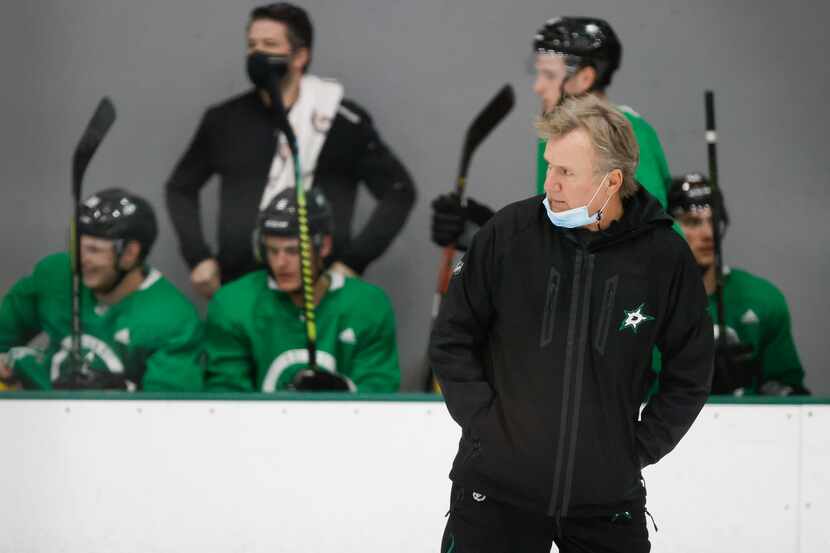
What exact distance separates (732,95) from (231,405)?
4.73 ft

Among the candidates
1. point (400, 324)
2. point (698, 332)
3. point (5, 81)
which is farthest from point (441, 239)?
point (698, 332)

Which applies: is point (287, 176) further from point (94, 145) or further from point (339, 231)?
point (94, 145)

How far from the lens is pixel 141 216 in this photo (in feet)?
9.17

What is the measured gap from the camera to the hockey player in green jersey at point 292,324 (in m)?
2.73

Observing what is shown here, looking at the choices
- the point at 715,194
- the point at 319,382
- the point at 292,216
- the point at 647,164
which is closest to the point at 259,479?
the point at 319,382

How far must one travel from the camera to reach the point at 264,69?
2.81 metres

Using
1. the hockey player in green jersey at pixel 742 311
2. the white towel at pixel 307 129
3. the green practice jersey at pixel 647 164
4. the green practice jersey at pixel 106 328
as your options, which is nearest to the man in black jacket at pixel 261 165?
the white towel at pixel 307 129

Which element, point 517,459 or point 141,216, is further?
point 141,216

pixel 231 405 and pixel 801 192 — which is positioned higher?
pixel 801 192

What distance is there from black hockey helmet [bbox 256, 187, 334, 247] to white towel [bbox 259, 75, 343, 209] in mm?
22

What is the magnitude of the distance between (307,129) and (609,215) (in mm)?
1427

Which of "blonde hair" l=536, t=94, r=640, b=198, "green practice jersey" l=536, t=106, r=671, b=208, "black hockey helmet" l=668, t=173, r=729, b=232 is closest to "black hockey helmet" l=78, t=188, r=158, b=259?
"green practice jersey" l=536, t=106, r=671, b=208

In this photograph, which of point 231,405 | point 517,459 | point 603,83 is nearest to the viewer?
point 517,459

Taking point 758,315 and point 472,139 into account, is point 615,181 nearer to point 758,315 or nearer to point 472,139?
point 472,139
